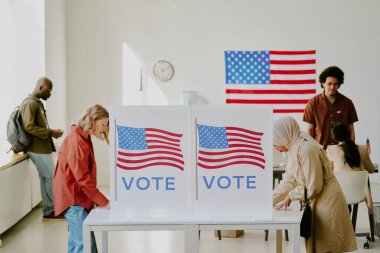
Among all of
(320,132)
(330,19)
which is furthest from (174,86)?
(320,132)

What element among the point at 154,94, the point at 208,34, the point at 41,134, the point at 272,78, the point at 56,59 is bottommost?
the point at 41,134

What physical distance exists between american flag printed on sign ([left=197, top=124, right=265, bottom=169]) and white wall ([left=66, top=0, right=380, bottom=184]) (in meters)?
6.60

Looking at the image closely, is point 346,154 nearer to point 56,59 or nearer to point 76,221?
point 76,221

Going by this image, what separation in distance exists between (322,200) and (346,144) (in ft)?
5.96

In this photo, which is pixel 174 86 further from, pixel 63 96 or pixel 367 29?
pixel 367 29

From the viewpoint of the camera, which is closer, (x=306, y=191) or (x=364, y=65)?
(x=306, y=191)

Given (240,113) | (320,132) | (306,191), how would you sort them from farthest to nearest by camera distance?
(320,132) < (306,191) < (240,113)

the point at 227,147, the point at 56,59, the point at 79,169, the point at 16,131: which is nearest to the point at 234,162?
the point at 227,147

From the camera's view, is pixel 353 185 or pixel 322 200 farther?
pixel 353 185

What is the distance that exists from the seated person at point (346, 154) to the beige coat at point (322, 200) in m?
1.69

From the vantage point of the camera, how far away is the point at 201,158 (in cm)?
329

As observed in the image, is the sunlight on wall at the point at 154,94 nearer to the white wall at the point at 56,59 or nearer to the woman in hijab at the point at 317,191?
the white wall at the point at 56,59

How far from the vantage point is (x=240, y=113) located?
130 inches

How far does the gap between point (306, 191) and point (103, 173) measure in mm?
6565
